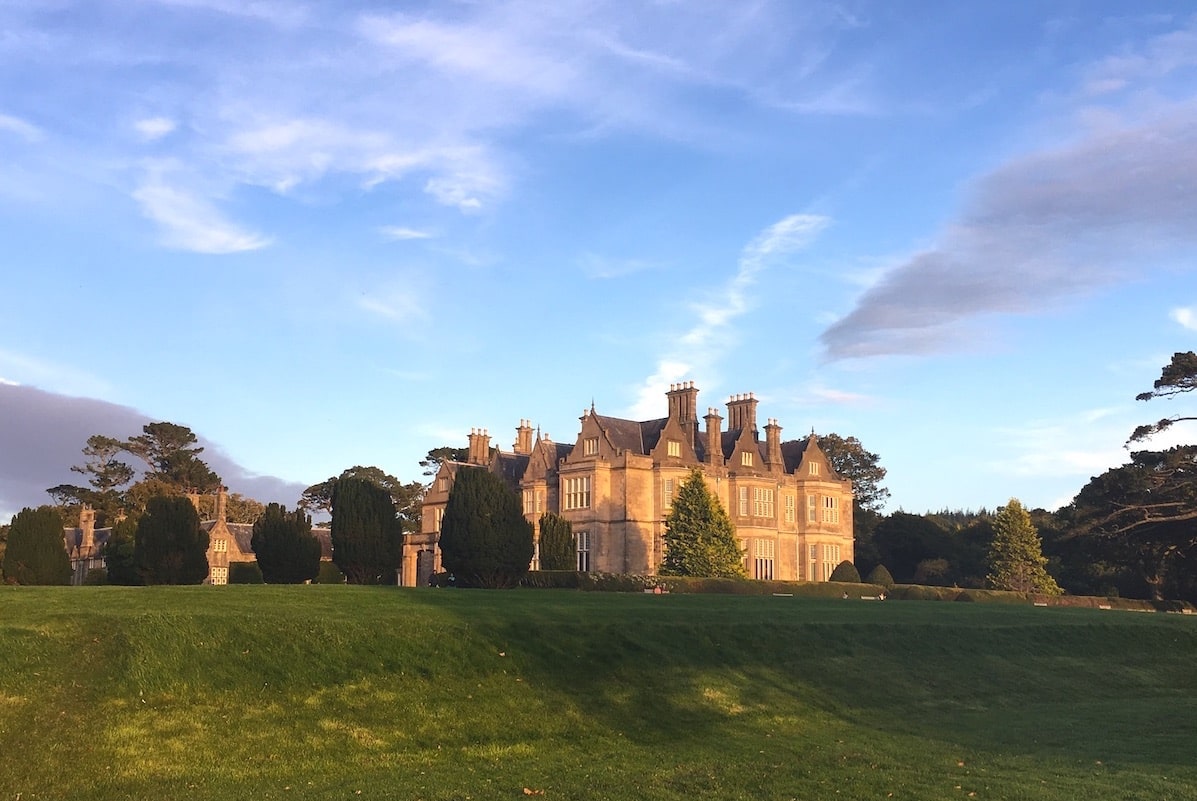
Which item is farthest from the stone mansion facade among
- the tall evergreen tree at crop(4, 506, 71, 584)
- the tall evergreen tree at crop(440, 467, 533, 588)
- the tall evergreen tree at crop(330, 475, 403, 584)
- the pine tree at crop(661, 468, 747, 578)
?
the tall evergreen tree at crop(4, 506, 71, 584)

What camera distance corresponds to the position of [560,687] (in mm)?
21359

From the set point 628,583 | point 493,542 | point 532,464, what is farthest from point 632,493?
point 493,542

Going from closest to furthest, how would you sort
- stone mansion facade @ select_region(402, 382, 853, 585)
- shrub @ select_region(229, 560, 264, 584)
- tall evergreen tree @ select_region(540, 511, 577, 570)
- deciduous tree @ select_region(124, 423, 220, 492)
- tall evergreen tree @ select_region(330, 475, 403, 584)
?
tall evergreen tree @ select_region(330, 475, 403, 584) < shrub @ select_region(229, 560, 264, 584) < tall evergreen tree @ select_region(540, 511, 577, 570) < stone mansion facade @ select_region(402, 382, 853, 585) < deciduous tree @ select_region(124, 423, 220, 492)

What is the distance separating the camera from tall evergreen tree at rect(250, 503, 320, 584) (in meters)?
38.2

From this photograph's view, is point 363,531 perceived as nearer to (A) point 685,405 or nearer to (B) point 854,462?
(A) point 685,405

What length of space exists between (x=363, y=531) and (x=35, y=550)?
469 inches

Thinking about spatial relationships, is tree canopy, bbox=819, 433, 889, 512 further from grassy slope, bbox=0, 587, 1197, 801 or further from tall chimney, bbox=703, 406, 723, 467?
grassy slope, bbox=0, 587, 1197, 801

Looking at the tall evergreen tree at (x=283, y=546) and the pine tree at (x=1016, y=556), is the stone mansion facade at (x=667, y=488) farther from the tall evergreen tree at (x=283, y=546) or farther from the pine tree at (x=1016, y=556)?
the tall evergreen tree at (x=283, y=546)

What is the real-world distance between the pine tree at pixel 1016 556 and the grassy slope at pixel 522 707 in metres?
40.2

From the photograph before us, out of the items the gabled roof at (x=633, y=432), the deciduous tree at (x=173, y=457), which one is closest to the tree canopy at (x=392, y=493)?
the deciduous tree at (x=173, y=457)

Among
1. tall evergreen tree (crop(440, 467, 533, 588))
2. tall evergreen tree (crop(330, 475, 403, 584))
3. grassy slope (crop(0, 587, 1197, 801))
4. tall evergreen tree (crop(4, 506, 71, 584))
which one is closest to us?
grassy slope (crop(0, 587, 1197, 801))

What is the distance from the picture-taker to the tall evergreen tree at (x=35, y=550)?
133 ft

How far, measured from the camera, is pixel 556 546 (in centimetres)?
5172

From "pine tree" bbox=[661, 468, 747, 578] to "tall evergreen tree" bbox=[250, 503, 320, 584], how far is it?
20362mm
